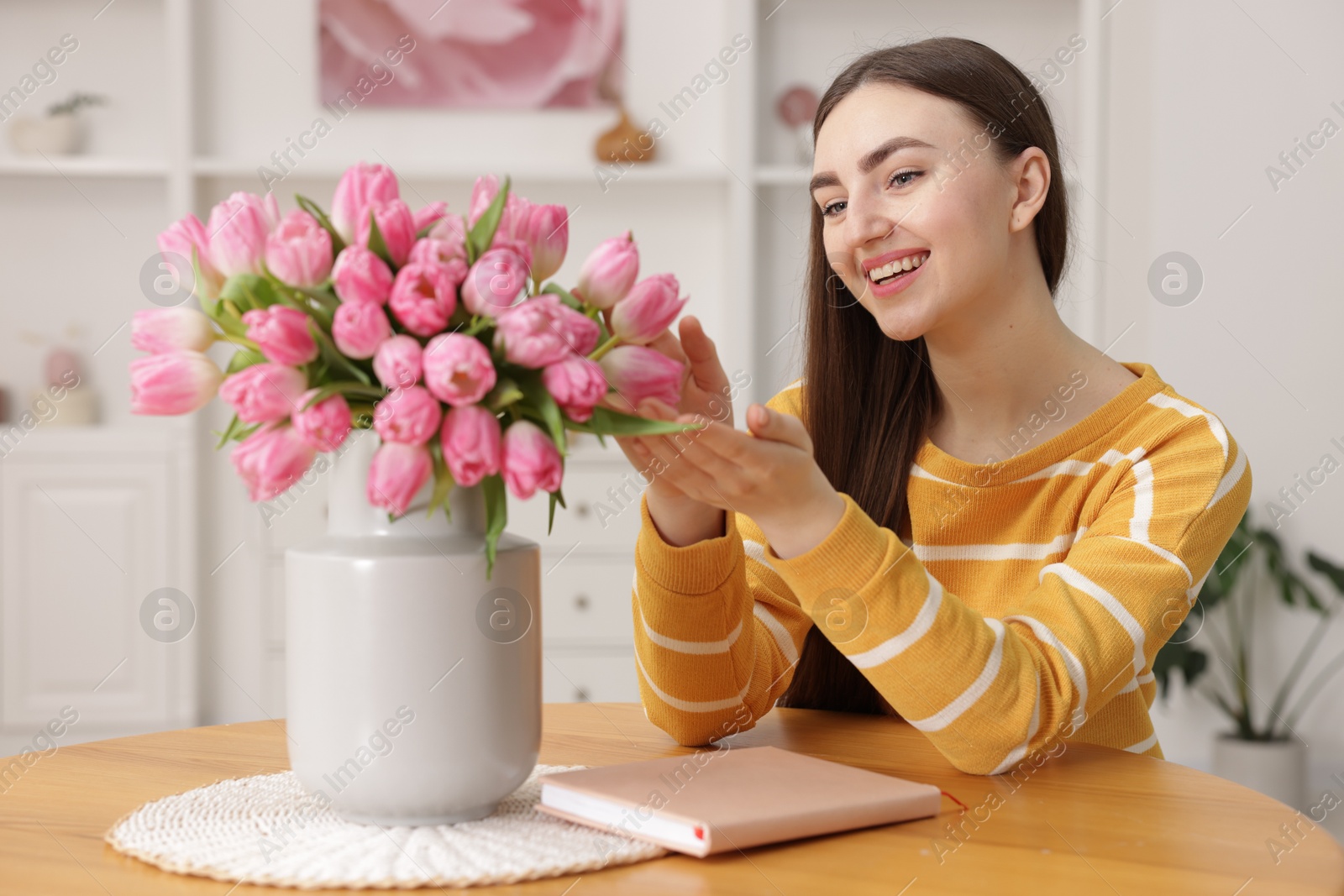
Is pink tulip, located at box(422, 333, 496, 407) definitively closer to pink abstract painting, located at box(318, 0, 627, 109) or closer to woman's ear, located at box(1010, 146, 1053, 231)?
woman's ear, located at box(1010, 146, 1053, 231)

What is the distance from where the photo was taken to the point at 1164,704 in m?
3.00

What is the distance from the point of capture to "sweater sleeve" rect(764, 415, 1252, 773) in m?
0.90

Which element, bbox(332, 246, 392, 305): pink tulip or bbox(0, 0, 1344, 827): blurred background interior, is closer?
bbox(332, 246, 392, 305): pink tulip

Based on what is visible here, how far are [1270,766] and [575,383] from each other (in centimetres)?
260

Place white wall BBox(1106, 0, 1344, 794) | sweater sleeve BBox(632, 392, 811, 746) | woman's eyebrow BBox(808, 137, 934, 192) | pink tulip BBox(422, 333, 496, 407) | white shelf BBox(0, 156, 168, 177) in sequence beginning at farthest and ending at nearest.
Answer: white shelf BBox(0, 156, 168, 177)
white wall BBox(1106, 0, 1344, 794)
woman's eyebrow BBox(808, 137, 934, 192)
sweater sleeve BBox(632, 392, 811, 746)
pink tulip BBox(422, 333, 496, 407)

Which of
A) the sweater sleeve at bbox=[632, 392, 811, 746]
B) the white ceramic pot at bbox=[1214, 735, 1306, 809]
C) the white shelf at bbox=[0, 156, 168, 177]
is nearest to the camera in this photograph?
the sweater sleeve at bbox=[632, 392, 811, 746]

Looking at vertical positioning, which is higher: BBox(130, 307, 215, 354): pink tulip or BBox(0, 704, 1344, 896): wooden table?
BBox(130, 307, 215, 354): pink tulip

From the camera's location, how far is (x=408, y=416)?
0.64 metres

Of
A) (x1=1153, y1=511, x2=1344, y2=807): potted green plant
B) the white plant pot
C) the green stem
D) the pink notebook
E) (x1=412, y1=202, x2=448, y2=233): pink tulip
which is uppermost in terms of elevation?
the white plant pot

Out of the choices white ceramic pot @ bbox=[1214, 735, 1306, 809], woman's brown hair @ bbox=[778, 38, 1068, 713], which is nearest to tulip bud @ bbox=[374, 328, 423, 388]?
woman's brown hair @ bbox=[778, 38, 1068, 713]

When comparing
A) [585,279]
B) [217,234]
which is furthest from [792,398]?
[217,234]

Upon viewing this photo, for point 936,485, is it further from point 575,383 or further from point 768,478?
point 575,383

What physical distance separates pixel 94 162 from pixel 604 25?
1335 millimetres

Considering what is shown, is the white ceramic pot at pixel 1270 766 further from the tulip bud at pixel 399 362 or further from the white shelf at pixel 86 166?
the white shelf at pixel 86 166
